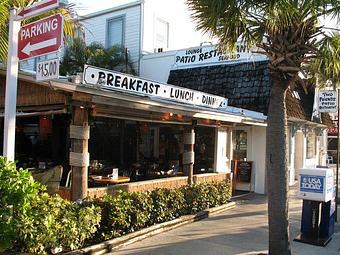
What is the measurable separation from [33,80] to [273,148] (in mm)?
4706

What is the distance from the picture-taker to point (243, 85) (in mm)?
15742

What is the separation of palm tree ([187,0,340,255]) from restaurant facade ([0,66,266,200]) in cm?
251

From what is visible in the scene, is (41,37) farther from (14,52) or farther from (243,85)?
(243,85)

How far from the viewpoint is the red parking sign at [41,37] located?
17.3 ft

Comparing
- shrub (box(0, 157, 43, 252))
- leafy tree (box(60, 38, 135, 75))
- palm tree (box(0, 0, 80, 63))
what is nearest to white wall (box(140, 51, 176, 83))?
leafy tree (box(60, 38, 135, 75))

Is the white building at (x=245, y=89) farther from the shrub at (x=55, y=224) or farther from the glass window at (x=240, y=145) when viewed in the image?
the shrub at (x=55, y=224)

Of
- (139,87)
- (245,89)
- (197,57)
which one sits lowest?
(139,87)

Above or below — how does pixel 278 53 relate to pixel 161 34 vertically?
below

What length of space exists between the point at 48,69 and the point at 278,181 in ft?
12.5

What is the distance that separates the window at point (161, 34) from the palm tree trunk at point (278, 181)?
49.3ft

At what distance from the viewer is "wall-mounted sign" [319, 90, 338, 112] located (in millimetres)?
11672

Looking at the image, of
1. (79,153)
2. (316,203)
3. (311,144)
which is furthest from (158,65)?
(79,153)

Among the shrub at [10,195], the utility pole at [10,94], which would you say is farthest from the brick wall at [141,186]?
the shrub at [10,195]

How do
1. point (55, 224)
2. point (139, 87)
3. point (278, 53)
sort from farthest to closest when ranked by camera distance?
point (139, 87) → point (278, 53) → point (55, 224)
